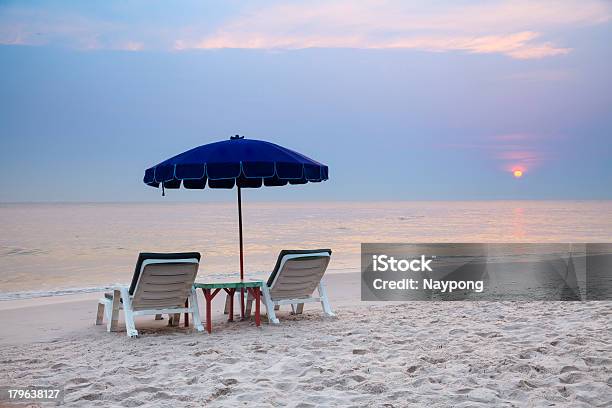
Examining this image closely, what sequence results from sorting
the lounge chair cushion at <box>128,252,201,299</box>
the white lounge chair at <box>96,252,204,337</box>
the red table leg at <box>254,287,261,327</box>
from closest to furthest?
the lounge chair cushion at <box>128,252,201,299</box> → the white lounge chair at <box>96,252,204,337</box> → the red table leg at <box>254,287,261,327</box>

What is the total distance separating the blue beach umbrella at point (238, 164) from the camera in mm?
6844

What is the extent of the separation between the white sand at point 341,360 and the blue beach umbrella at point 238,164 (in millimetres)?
1574

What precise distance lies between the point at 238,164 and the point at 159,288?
1.45 m

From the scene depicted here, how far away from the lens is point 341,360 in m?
5.31

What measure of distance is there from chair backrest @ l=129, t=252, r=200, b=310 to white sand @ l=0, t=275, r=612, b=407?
36cm

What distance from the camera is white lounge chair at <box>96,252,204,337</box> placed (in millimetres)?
6578

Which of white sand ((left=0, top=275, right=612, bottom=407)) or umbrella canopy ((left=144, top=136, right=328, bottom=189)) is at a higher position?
umbrella canopy ((left=144, top=136, right=328, bottom=189))

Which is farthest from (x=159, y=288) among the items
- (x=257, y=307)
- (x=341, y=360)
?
(x=341, y=360)

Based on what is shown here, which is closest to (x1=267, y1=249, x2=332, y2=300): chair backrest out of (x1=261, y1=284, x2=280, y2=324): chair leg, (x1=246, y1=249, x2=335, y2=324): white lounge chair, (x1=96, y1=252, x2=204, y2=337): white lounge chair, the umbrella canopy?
(x1=246, y1=249, x2=335, y2=324): white lounge chair

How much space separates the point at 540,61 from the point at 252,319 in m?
17.2

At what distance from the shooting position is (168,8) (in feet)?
80.1

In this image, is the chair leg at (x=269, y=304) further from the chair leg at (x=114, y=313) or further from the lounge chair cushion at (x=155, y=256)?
the chair leg at (x=114, y=313)

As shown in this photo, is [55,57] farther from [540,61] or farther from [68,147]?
[540,61]

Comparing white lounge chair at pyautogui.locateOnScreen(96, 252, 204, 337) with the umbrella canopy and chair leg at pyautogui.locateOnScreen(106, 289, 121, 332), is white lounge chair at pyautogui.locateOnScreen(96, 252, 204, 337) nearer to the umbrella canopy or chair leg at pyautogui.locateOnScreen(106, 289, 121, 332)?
chair leg at pyautogui.locateOnScreen(106, 289, 121, 332)
